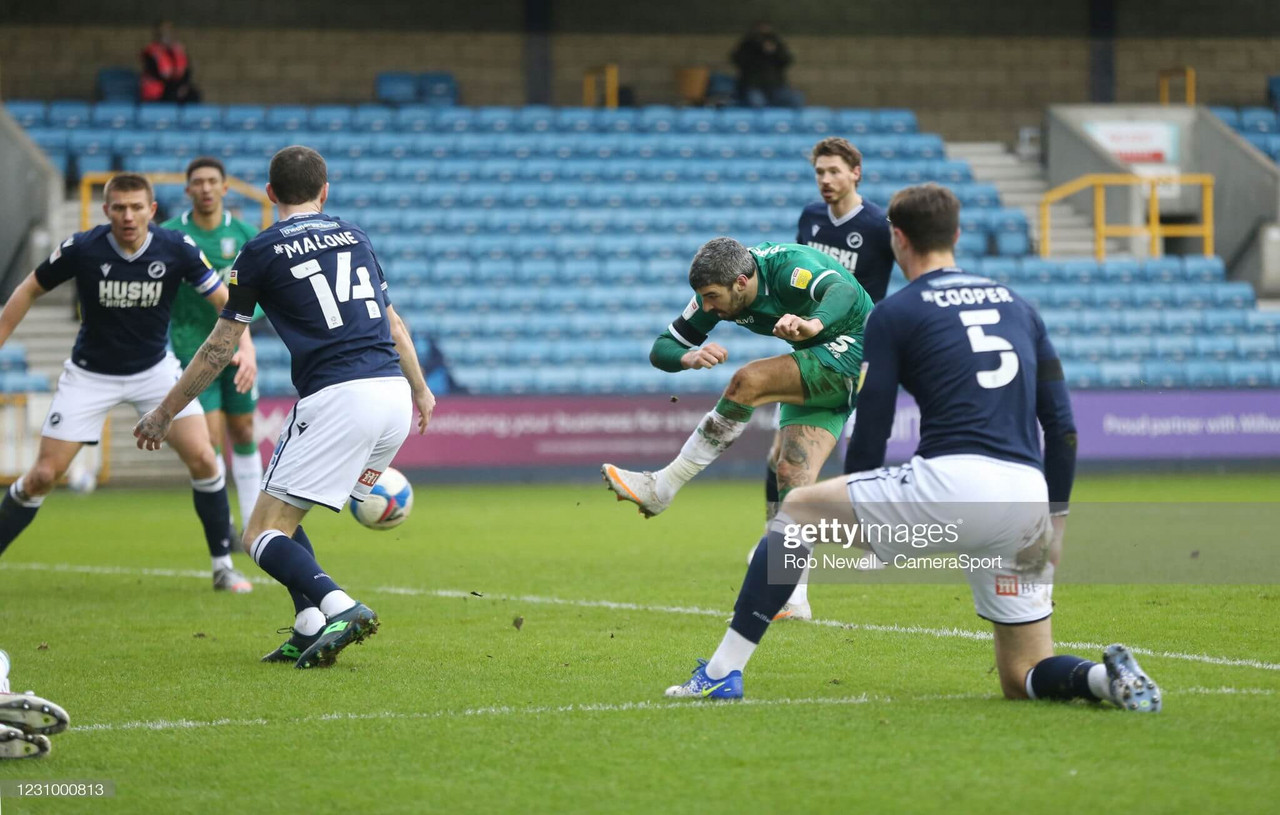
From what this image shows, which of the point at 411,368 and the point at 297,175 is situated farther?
the point at 411,368

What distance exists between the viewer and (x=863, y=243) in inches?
313

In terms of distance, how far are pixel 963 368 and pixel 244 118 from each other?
19.6 metres

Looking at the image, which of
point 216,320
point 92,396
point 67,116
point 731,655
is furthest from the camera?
point 67,116

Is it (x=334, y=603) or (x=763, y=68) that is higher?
(x=763, y=68)

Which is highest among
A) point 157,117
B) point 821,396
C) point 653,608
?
point 157,117

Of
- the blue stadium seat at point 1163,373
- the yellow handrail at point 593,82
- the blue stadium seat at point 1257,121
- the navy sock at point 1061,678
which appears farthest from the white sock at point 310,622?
→ the blue stadium seat at point 1257,121

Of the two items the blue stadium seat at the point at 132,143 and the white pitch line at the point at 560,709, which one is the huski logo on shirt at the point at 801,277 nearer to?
the white pitch line at the point at 560,709

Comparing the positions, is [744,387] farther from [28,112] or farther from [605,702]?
[28,112]

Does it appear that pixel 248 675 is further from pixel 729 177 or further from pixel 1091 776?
pixel 729 177

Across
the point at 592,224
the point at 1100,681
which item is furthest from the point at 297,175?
the point at 592,224

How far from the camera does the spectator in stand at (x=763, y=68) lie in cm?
2477

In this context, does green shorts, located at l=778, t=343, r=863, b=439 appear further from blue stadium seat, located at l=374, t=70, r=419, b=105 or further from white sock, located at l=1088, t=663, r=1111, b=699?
blue stadium seat, located at l=374, t=70, r=419, b=105

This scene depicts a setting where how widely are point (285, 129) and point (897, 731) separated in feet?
64.5

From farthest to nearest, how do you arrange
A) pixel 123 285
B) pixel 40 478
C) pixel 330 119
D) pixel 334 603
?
1. pixel 330 119
2. pixel 123 285
3. pixel 40 478
4. pixel 334 603
